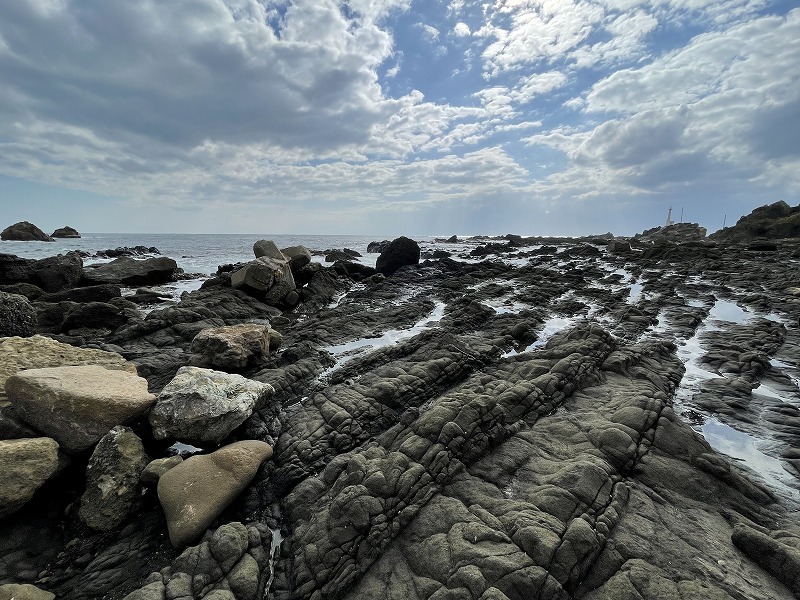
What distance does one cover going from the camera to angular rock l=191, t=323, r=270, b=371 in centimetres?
949

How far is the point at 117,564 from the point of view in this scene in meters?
4.66

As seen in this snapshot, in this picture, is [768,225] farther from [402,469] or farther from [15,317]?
[15,317]

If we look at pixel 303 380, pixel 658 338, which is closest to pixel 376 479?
pixel 303 380

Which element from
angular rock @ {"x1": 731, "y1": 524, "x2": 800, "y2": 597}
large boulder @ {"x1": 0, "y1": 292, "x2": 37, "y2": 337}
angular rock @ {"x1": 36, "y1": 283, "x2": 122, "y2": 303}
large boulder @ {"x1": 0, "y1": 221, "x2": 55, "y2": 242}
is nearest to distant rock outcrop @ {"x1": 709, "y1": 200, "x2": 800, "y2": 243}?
angular rock @ {"x1": 731, "y1": 524, "x2": 800, "y2": 597}

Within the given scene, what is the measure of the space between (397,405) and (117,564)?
5026 millimetres

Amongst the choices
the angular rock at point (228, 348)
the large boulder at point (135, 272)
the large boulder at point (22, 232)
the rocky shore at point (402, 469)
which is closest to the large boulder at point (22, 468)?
the rocky shore at point (402, 469)

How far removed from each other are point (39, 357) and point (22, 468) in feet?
11.5

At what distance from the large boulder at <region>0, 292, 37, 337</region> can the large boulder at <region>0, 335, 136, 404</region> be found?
3063 mm

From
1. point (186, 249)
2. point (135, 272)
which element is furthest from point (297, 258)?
point (186, 249)

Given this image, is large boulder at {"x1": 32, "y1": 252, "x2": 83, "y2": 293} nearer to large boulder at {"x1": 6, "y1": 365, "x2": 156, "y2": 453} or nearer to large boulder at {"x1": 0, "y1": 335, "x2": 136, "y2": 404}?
large boulder at {"x1": 0, "y1": 335, "x2": 136, "y2": 404}

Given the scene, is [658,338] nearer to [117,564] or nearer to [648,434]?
[648,434]

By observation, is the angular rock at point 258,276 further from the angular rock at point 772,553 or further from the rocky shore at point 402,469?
the angular rock at point 772,553

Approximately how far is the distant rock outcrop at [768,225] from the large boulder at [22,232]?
129 meters

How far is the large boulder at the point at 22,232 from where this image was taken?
7300 centimetres
